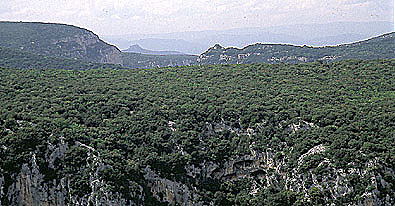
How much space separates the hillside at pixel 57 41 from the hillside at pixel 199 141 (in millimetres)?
77378

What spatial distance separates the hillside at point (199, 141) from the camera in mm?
26000

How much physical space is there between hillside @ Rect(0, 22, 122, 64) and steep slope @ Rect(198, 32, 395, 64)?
46904 mm

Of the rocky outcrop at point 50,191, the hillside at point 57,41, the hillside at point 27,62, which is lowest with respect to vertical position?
the rocky outcrop at point 50,191

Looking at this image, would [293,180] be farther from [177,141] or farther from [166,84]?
[166,84]

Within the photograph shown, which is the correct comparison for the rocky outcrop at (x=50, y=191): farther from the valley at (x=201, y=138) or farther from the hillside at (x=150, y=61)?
the hillside at (x=150, y=61)

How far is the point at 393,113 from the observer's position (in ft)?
101

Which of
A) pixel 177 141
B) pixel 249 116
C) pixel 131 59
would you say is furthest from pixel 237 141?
pixel 131 59

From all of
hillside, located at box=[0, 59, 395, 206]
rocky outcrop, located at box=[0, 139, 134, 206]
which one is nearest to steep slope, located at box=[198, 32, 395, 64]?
hillside, located at box=[0, 59, 395, 206]

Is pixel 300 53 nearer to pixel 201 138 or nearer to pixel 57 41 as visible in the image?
pixel 201 138

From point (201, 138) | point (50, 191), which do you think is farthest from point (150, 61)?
point (50, 191)

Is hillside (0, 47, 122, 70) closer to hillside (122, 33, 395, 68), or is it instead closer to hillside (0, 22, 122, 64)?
hillside (0, 22, 122, 64)

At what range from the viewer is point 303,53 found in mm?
118875

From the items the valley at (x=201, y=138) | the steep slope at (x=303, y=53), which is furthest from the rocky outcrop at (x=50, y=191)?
the steep slope at (x=303, y=53)

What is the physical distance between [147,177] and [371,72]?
3515 cm
